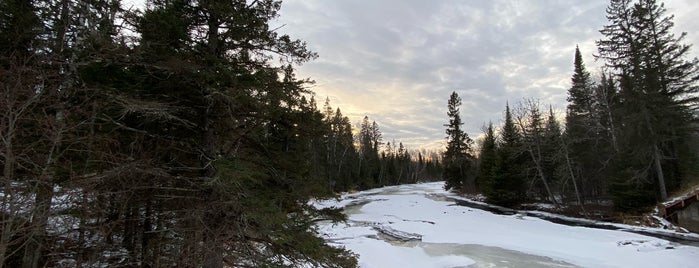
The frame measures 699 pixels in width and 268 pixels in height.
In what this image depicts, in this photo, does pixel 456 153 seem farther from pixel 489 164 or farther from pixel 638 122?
pixel 638 122

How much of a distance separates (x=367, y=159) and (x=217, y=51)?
55916 mm

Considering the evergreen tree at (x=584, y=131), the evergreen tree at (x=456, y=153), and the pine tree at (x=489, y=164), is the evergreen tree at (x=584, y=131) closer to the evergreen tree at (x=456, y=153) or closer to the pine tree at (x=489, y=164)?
the pine tree at (x=489, y=164)

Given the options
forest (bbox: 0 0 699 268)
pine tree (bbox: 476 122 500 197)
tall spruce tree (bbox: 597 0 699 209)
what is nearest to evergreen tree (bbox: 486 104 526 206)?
pine tree (bbox: 476 122 500 197)

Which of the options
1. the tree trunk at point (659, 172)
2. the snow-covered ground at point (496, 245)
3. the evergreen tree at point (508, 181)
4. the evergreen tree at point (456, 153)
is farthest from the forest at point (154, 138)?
the evergreen tree at point (456, 153)

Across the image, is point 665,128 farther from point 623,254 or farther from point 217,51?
point 217,51

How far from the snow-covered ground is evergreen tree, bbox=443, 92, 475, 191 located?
25356 millimetres

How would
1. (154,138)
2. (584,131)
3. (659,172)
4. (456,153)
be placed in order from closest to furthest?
(154,138)
(659,172)
(584,131)
(456,153)

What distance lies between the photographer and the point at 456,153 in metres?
46.5

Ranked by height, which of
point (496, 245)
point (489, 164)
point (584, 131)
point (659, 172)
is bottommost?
point (496, 245)

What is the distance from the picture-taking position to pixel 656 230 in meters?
16.8

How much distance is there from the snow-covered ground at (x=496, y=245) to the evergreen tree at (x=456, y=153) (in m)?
25.4

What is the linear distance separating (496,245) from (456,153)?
33.7 metres

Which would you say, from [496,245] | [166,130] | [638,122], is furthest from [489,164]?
[166,130]

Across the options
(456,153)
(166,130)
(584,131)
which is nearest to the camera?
(166,130)
